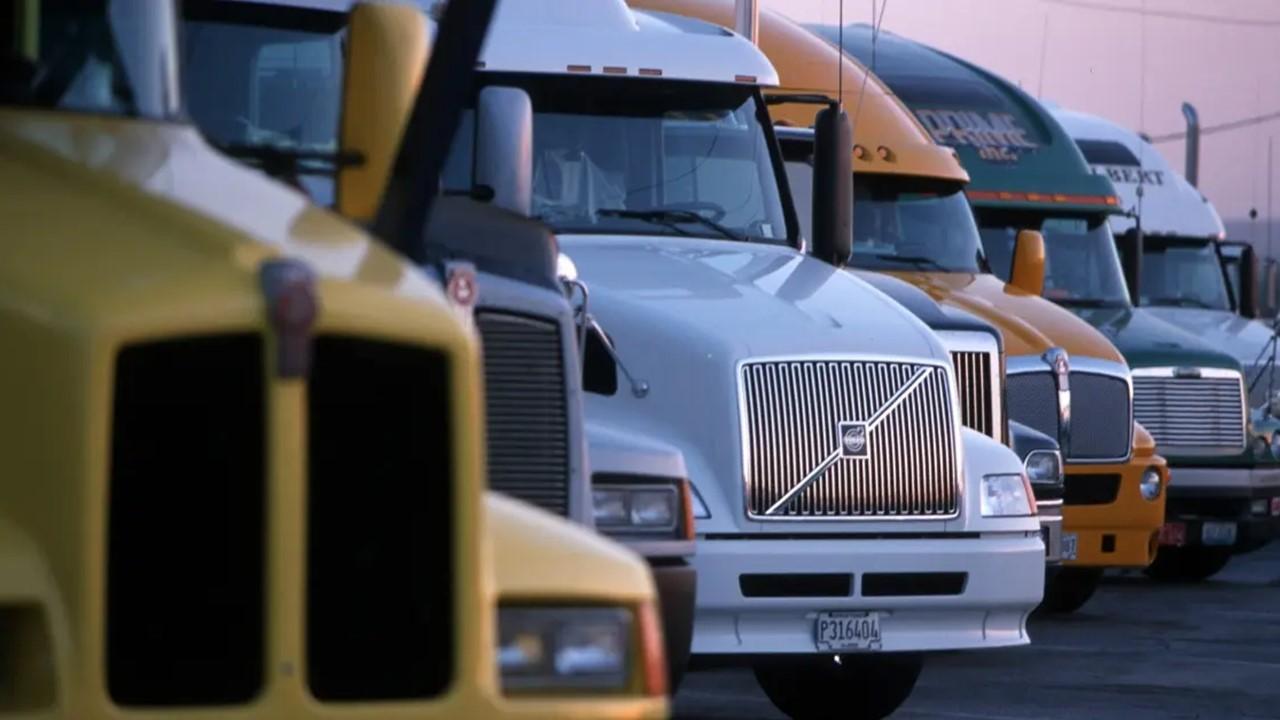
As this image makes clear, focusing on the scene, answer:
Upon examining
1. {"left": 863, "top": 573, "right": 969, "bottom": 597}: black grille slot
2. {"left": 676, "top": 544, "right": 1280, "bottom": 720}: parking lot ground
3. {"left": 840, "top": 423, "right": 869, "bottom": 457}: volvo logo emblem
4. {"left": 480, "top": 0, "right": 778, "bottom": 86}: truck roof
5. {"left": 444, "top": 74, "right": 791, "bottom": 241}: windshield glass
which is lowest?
{"left": 676, "top": 544, "right": 1280, "bottom": 720}: parking lot ground

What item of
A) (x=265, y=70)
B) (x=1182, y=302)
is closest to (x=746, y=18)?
(x=265, y=70)

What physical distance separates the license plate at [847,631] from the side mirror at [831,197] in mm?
2755

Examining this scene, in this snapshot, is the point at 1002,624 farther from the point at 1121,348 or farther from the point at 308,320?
the point at 1121,348

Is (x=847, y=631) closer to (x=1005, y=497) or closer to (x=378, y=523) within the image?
(x=1005, y=497)

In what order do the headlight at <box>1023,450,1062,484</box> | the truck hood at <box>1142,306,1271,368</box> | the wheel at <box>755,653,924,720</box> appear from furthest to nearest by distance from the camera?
the truck hood at <box>1142,306,1271,368</box> < the headlight at <box>1023,450,1062,484</box> < the wheel at <box>755,653,924,720</box>

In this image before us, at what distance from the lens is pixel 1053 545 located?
45.2 feet

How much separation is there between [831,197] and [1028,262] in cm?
440

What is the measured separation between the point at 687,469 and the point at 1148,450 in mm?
6916

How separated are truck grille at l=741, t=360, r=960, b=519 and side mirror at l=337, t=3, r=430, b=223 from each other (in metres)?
3.94

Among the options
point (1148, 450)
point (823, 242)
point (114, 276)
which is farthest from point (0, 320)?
point (1148, 450)

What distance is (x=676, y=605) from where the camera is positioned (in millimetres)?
9133

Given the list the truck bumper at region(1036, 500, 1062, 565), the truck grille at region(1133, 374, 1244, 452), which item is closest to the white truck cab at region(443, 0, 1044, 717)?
the truck bumper at region(1036, 500, 1062, 565)

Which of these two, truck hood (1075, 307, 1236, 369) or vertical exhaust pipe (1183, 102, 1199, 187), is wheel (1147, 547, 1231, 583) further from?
vertical exhaust pipe (1183, 102, 1199, 187)

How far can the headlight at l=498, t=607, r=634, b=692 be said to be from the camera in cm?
530
